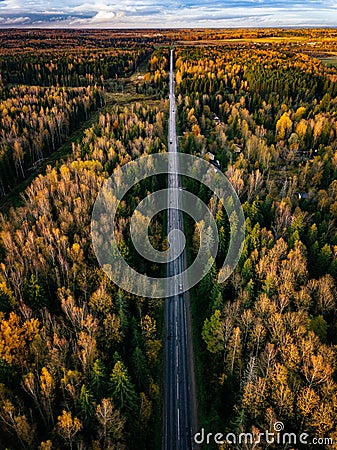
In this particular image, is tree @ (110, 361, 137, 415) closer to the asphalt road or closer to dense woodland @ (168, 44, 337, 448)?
the asphalt road

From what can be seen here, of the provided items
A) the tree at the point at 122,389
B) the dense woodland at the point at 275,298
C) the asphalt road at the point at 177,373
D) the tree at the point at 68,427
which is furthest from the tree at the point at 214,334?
the tree at the point at 68,427

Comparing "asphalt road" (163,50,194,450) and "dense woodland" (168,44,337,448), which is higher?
"dense woodland" (168,44,337,448)

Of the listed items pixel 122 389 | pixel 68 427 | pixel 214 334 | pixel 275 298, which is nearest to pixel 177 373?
pixel 214 334

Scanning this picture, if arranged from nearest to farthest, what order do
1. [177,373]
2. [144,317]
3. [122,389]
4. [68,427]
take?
[68,427] → [122,389] → [177,373] → [144,317]

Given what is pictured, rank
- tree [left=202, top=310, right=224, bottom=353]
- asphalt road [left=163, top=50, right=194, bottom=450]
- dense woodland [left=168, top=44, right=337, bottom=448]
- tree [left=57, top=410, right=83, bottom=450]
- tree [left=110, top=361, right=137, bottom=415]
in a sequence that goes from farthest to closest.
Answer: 1. tree [left=202, top=310, right=224, bottom=353]
2. asphalt road [left=163, top=50, right=194, bottom=450]
3. tree [left=110, top=361, right=137, bottom=415]
4. dense woodland [left=168, top=44, right=337, bottom=448]
5. tree [left=57, top=410, right=83, bottom=450]

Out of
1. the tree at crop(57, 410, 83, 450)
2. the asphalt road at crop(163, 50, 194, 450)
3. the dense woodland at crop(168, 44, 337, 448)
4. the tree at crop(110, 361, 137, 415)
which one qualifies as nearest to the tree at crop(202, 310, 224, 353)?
the dense woodland at crop(168, 44, 337, 448)

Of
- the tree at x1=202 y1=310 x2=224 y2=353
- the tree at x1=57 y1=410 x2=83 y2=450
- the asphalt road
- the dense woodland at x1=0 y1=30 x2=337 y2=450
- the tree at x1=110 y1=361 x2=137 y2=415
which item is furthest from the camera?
the tree at x1=202 y1=310 x2=224 y2=353

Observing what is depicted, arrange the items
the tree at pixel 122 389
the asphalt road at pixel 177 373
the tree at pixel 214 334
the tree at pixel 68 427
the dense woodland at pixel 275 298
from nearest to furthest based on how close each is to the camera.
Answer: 1. the tree at pixel 68 427
2. the dense woodland at pixel 275 298
3. the tree at pixel 122 389
4. the asphalt road at pixel 177 373
5. the tree at pixel 214 334

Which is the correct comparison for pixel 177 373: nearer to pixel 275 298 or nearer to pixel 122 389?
pixel 122 389

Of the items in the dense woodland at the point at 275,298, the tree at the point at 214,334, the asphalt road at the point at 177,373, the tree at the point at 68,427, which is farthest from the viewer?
the tree at the point at 214,334

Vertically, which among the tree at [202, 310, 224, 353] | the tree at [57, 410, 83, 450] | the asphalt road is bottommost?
the asphalt road

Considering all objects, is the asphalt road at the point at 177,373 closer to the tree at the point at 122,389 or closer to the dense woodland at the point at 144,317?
the dense woodland at the point at 144,317

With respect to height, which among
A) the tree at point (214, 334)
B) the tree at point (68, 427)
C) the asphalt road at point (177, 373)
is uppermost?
the tree at point (68, 427)
